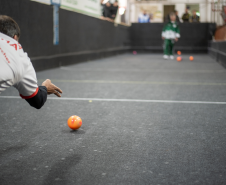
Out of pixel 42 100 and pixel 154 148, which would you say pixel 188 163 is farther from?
pixel 42 100

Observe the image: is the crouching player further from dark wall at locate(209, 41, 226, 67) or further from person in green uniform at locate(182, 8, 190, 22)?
person in green uniform at locate(182, 8, 190, 22)

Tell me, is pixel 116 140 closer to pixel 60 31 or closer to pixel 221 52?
pixel 60 31

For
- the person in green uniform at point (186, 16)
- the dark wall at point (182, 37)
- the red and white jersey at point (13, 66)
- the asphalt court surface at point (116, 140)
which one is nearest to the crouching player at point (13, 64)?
the red and white jersey at point (13, 66)

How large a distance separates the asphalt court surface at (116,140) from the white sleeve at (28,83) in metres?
0.54

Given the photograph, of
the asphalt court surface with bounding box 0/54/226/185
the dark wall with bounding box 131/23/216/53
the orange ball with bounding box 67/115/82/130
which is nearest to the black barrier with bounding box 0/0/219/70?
the dark wall with bounding box 131/23/216/53

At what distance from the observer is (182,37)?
21922 mm

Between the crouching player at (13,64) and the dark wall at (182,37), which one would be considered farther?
the dark wall at (182,37)

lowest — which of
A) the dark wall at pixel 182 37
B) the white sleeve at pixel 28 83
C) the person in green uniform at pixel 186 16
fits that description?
the white sleeve at pixel 28 83

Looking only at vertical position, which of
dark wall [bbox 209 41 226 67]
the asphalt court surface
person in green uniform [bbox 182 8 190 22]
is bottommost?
the asphalt court surface

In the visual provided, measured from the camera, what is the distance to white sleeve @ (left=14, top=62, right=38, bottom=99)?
7.34 ft

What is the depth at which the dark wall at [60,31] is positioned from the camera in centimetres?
807

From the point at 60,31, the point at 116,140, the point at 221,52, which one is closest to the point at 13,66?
the point at 116,140

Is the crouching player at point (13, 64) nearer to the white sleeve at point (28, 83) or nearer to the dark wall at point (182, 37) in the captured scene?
the white sleeve at point (28, 83)

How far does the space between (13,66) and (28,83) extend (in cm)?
25
